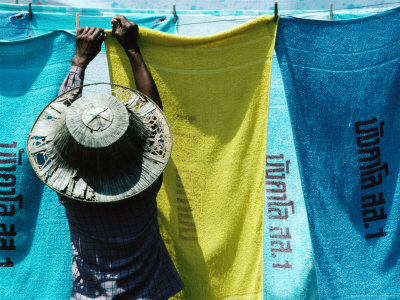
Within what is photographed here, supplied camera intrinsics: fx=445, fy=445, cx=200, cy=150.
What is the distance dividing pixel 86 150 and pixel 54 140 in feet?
0.67

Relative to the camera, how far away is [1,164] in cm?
236

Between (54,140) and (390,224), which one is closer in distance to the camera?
(54,140)

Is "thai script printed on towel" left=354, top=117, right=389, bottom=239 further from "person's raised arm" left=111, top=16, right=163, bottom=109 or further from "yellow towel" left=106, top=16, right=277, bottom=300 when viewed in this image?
"person's raised arm" left=111, top=16, right=163, bottom=109

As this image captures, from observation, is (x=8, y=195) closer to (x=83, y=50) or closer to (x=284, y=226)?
(x=83, y=50)

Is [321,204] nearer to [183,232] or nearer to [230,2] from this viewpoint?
[183,232]

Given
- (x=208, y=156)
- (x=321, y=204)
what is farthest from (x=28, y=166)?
(x=321, y=204)

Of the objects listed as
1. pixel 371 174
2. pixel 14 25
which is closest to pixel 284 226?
pixel 371 174

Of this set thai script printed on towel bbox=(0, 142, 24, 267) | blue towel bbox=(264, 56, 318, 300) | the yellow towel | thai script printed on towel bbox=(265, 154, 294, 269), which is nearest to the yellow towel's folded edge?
the yellow towel

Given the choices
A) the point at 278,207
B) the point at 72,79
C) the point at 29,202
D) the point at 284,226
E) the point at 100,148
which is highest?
the point at 72,79

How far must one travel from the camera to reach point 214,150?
237 centimetres

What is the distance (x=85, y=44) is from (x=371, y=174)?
163cm

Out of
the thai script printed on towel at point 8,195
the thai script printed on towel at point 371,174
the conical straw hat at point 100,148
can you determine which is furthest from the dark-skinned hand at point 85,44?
the thai script printed on towel at point 371,174

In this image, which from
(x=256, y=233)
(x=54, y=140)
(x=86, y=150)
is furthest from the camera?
(x=256, y=233)

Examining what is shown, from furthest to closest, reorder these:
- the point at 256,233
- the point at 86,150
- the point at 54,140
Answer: the point at 256,233, the point at 54,140, the point at 86,150
